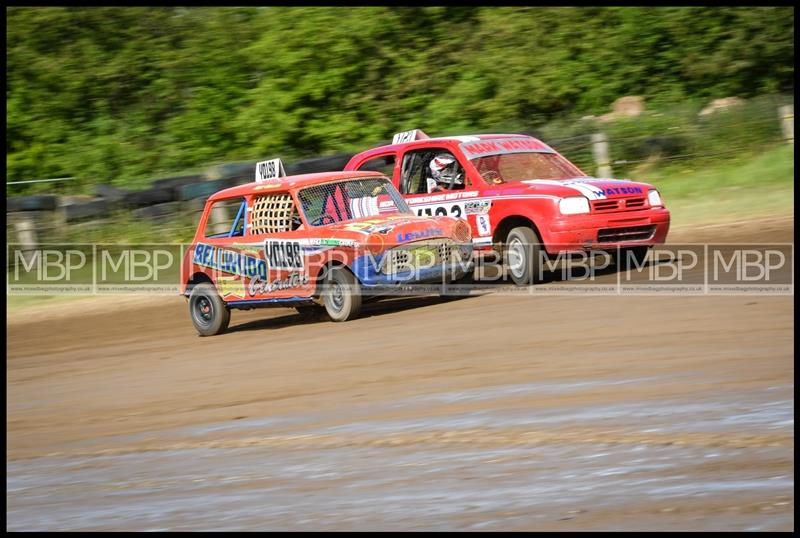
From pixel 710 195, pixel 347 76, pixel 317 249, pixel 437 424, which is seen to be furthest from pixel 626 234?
pixel 347 76

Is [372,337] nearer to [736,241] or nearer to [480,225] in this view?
[480,225]

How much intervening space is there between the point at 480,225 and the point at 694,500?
7858mm

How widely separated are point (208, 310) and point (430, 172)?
2.95 meters

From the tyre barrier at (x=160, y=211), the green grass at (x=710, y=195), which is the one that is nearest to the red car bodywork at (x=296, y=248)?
the green grass at (x=710, y=195)

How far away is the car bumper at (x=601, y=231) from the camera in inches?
478

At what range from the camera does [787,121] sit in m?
20.4

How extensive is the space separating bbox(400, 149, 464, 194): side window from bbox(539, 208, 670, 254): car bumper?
4.74ft

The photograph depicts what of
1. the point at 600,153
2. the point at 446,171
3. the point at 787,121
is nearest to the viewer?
the point at 446,171

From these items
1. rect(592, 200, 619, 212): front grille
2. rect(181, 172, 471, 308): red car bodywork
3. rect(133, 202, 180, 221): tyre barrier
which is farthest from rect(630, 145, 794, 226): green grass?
rect(133, 202, 180, 221): tyre barrier

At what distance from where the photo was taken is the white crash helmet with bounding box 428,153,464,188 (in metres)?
13.2

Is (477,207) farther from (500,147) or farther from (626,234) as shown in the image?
(626,234)

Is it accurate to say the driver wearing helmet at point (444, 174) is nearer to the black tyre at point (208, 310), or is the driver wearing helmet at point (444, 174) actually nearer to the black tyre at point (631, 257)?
the black tyre at point (631, 257)

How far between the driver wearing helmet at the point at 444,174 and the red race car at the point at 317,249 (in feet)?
2.86

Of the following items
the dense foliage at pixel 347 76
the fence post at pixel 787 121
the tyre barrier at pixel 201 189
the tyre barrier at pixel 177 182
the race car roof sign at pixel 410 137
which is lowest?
the tyre barrier at pixel 201 189
